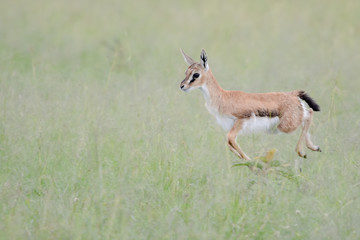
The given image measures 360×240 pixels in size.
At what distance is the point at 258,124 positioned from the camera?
21.3ft

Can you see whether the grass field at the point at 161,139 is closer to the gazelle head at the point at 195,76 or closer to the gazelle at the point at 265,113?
the gazelle at the point at 265,113

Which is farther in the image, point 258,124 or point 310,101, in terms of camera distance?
point 310,101

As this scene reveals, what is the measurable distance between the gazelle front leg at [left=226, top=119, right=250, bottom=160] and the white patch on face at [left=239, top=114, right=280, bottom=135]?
0.18ft

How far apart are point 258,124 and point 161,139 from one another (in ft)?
3.47

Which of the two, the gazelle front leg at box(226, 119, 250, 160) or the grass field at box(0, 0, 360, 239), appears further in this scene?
the gazelle front leg at box(226, 119, 250, 160)

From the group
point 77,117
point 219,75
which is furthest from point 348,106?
point 77,117

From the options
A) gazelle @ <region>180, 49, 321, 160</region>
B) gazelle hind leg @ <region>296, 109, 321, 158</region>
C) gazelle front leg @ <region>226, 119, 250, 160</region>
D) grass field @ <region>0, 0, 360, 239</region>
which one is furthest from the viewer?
gazelle @ <region>180, 49, 321, 160</region>

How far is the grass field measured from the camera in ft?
15.4

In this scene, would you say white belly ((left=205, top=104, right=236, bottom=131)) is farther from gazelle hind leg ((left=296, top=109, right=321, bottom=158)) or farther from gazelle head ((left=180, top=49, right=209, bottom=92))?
gazelle hind leg ((left=296, top=109, right=321, bottom=158))

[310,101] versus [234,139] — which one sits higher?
[310,101]

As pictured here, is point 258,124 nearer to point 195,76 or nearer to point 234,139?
point 234,139

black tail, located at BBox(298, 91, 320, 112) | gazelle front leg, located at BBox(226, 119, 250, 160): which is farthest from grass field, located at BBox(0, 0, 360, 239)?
black tail, located at BBox(298, 91, 320, 112)

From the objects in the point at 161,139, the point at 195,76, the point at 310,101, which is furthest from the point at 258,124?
the point at 161,139

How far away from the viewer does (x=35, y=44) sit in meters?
11.9
